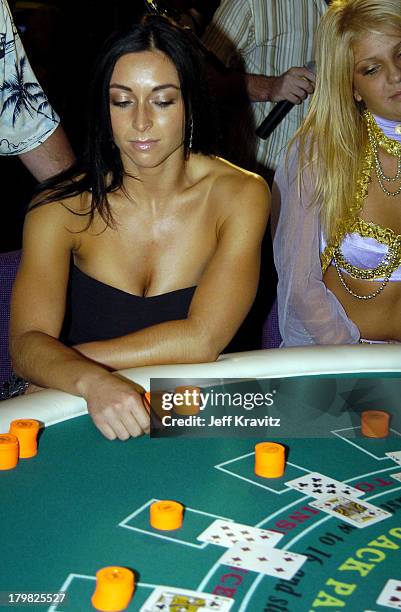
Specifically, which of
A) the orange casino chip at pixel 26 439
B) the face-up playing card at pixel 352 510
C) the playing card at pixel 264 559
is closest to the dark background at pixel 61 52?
the orange casino chip at pixel 26 439

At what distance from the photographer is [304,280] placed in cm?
Answer: 220

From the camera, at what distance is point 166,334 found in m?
1.81

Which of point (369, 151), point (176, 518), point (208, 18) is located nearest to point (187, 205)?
point (369, 151)

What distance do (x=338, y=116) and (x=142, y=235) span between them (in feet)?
1.84

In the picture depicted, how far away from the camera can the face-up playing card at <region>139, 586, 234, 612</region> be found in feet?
3.29

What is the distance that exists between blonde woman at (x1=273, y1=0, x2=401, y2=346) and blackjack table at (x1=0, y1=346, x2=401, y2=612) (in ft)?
1.69

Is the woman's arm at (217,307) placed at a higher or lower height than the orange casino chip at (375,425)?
higher

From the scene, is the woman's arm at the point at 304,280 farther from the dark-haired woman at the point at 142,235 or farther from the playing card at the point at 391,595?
the playing card at the point at 391,595

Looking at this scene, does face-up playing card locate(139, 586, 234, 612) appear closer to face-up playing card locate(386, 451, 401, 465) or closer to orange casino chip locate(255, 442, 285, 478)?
orange casino chip locate(255, 442, 285, 478)

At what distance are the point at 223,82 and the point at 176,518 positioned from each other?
2.26m

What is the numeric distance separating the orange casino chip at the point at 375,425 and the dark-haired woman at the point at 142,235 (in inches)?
15.5

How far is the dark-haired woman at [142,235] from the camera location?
181cm

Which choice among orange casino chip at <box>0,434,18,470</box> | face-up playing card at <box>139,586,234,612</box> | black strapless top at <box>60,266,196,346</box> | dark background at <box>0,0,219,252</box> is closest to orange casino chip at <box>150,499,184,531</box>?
face-up playing card at <box>139,586,234,612</box>

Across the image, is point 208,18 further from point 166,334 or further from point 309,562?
point 309,562
